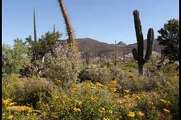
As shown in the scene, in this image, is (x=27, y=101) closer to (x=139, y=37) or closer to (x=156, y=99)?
(x=156, y=99)

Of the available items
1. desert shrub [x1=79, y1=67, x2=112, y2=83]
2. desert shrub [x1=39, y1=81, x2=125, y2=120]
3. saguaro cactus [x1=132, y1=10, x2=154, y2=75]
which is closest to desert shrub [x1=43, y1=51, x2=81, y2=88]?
desert shrub [x1=79, y1=67, x2=112, y2=83]

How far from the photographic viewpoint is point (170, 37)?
31219 mm

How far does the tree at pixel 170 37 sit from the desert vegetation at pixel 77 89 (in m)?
1.57

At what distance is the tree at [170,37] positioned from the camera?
3009 centimetres

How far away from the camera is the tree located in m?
30.1

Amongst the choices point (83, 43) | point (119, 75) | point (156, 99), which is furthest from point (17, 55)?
point (83, 43)

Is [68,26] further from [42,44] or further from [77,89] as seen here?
[42,44]

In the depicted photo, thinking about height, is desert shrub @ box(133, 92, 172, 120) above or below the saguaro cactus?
below

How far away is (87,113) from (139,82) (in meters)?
7.12

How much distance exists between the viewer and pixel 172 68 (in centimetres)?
1427

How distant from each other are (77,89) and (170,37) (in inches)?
950

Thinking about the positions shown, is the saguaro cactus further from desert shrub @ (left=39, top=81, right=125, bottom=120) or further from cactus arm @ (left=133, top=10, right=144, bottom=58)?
desert shrub @ (left=39, top=81, right=125, bottom=120)

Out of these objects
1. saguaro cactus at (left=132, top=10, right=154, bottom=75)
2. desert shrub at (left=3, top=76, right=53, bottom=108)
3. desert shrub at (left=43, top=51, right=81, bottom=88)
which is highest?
saguaro cactus at (left=132, top=10, right=154, bottom=75)

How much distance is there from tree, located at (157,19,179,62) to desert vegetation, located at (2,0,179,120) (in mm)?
1574
